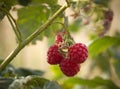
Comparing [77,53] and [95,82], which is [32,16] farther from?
[95,82]

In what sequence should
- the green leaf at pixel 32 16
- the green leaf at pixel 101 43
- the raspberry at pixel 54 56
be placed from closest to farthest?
the raspberry at pixel 54 56 < the green leaf at pixel 32 16 < the green leaf at pixel 101 43

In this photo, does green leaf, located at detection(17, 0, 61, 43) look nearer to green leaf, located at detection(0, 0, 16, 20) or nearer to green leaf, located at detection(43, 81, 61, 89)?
green leaf, located at detection(0, 0, 16, 20)

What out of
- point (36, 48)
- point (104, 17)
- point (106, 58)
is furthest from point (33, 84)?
point (36, 48)

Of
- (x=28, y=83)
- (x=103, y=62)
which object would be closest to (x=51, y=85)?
(x=28, y=83)

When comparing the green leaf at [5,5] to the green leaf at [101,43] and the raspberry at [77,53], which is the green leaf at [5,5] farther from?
the green leaf at [101,43]

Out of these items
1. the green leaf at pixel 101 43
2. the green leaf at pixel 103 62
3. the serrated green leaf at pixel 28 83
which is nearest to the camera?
the serrated green leaf at pixel 28 83

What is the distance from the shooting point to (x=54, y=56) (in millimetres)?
A: 1111

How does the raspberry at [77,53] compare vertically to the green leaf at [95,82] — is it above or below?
above

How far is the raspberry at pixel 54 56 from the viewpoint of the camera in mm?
1110

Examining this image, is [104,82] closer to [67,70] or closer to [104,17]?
[104,17]

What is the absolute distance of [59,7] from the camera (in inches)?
49.2

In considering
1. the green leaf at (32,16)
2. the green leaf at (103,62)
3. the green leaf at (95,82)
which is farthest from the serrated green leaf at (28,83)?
the green leaf at (103,62)

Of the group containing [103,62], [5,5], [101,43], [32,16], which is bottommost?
[103,62]

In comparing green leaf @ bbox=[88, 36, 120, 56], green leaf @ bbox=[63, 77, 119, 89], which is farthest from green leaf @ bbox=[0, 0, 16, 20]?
green leaf @ bbox=[63, 77, 119, 89]
